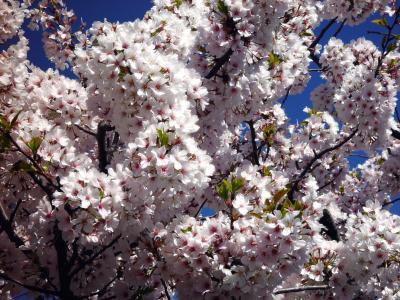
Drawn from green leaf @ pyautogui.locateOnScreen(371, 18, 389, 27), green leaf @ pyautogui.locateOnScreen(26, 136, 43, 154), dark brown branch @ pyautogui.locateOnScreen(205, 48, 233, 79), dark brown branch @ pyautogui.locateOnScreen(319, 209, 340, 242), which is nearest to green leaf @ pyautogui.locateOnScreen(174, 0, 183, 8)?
dark brown branch @ pyautogui.locateOnScreen(205, 48, 233, 79)

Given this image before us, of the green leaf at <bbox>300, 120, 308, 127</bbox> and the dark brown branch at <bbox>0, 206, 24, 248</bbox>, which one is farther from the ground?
the green leaf at <bbox>300, 120, 308, 127</bbox>

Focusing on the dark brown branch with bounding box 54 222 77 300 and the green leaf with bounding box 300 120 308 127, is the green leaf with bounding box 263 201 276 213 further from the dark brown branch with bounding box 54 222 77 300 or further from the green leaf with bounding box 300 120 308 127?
the green leaf with bounding box 300 120 308 127

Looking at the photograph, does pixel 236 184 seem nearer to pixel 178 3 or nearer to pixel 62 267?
pixel 62 267

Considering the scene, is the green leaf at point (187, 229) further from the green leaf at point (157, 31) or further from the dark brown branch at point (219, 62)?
the green leaf at point (157, 31)

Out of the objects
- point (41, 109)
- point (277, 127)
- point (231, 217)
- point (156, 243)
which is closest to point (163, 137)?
point (231, 217)

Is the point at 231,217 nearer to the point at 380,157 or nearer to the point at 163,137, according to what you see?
the point at 163,137

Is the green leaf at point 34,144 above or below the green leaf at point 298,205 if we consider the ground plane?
above

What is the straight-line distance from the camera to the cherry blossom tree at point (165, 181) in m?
4.04

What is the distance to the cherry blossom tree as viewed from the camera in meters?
4.04

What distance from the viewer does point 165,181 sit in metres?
3.95

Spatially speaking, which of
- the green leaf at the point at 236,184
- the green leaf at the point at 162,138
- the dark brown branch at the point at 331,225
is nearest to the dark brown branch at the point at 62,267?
the green leaf at the point at 162,138

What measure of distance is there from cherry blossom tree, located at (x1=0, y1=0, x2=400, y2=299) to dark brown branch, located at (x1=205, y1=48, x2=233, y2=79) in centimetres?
2

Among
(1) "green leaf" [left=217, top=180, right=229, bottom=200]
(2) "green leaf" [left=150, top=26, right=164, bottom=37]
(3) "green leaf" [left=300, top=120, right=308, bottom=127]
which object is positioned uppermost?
(3) "green leaf" [left=300, top=120, right=308, bottom=127]

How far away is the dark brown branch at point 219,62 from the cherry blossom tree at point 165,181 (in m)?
0.02
